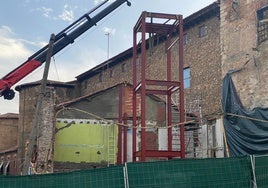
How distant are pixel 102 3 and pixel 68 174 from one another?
11.3 m

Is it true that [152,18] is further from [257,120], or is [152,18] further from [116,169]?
[116,169]

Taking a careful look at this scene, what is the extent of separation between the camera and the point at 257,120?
46.6 feet

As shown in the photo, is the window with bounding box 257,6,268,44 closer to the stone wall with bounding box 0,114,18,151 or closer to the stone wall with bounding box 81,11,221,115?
the stone wall with bounding box 81,11,221,115

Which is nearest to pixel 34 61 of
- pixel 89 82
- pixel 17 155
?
pixel 17 155

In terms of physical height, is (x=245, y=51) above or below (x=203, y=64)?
below

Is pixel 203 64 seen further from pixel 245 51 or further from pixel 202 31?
pixel 245 51

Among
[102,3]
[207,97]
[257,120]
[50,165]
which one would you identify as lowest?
[50,165]

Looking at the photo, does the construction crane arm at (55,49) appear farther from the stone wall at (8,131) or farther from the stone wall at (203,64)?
the stone wall at (8,131)

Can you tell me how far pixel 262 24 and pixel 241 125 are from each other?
12.5 feet

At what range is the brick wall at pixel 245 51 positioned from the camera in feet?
49.9

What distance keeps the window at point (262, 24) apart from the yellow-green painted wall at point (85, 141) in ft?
32.4

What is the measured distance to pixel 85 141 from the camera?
2209 cm

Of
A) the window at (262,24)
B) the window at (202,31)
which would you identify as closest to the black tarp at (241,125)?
the window at (262,24)

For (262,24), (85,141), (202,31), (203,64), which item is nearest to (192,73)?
(203,64)
